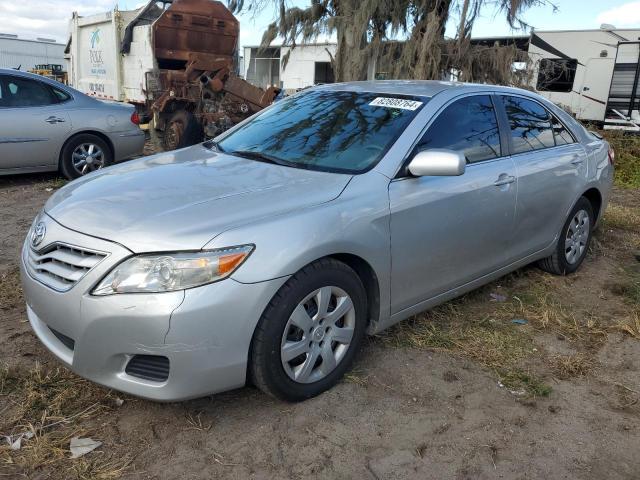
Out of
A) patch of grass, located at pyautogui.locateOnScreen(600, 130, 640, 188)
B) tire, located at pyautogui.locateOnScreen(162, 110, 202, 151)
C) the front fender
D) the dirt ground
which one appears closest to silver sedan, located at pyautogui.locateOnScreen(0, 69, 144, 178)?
tire, located at pyautogui.locateOnScreen(162, 110, 202, 151)

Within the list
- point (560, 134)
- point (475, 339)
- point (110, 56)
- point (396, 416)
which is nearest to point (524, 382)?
point (475, 339)

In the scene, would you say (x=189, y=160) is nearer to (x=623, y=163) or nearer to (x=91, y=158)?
(x=91, y=158)

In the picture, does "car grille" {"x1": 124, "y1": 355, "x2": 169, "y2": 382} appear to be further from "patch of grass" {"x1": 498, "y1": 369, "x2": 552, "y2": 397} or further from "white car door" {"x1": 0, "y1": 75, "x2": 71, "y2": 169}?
"white car door" {"x1": 0, "y1": 75, "x2": 71, "y2": 169}

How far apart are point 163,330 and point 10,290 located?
7.61 ft

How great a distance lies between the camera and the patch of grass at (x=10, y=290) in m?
3.86

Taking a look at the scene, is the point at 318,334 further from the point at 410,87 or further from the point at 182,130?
the point at 182,130

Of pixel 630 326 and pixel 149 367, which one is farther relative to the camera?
pixel 630 326

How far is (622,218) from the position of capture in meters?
6.92

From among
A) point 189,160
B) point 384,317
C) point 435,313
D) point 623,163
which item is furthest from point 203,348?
point 623,163

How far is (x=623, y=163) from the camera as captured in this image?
10.9 m

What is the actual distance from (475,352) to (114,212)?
2196mm

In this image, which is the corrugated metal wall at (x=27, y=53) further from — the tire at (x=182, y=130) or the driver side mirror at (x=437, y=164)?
the driver side mirror at (x=437, y=164)

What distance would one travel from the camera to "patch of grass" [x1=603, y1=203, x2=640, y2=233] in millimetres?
6633

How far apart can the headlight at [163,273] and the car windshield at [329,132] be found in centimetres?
104
